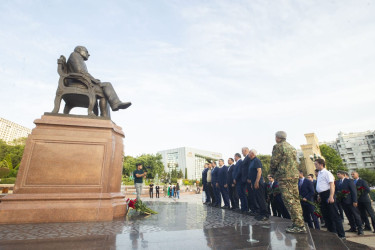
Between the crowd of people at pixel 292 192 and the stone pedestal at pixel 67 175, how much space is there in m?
3.66

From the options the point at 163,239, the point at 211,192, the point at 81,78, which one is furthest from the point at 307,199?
the point at 81,78

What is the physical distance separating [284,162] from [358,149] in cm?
11374

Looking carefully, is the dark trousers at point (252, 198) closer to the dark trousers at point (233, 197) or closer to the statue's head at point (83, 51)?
the dark trousers at point (233, 197)

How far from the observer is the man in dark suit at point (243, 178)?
6141mm

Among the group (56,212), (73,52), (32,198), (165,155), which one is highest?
(165,155)

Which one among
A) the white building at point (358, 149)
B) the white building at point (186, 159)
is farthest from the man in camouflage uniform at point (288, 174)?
the white building at point (358, 149)

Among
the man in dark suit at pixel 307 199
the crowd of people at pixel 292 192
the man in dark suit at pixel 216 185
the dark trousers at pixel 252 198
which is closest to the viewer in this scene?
the crowd of people at pixel 292 192

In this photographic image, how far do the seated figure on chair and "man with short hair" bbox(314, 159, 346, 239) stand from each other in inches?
229

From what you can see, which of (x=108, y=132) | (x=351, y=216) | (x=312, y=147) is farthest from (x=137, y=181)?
(x=312, y=147)

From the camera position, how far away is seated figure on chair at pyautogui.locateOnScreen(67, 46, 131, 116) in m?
6.21

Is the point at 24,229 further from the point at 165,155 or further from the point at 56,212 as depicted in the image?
the point at 165,155

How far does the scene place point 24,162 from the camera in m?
4.82

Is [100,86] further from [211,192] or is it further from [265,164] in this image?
[265,164]

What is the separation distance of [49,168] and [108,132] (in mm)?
1611
